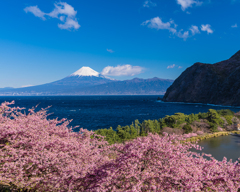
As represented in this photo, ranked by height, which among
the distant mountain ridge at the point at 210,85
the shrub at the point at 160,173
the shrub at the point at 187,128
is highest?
the distant mountain ridge at the point at 210,85

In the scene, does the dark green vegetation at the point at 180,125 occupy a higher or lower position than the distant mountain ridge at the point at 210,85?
lower

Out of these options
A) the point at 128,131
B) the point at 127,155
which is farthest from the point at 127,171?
the point at 128,131

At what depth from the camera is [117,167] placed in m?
6.51

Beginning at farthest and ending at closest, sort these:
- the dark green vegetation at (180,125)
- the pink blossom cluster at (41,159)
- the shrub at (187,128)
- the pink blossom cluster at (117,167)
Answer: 1. the shrub at (187,128)
2. the dark green vegetation at (180,125)
3. the pink blossom cluster at (41,159)
4. the pink blossom cluster at (117,167)

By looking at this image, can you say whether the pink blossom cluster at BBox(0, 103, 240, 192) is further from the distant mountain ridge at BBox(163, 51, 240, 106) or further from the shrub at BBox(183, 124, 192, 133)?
the distant mountain ridge at BBox(163, 51, 240, 106)

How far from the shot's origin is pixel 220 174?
6711 millimetres

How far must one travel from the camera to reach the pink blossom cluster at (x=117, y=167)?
6.26 m

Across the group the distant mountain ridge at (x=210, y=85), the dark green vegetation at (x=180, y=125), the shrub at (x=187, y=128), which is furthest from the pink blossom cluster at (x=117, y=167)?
the distant mountain ridge at (x=210, y=85)

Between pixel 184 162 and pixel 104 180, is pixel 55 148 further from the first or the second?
pixel 184 162

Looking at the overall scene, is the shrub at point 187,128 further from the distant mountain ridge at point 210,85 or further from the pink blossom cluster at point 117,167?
the distant mountain ridge at point 210,85

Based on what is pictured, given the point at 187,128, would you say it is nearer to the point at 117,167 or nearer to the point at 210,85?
the point at 117,167

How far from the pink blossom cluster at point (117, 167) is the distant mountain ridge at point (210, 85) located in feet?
412

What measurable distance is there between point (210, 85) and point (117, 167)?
160 metres

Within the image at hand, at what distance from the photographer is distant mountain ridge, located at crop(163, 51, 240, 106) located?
123125 millimetres
